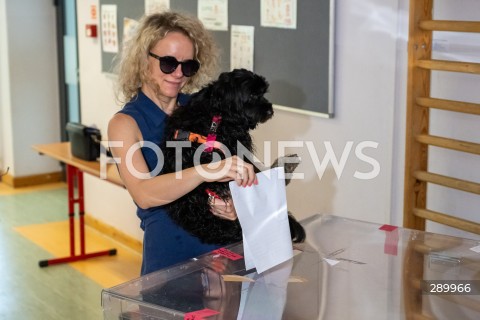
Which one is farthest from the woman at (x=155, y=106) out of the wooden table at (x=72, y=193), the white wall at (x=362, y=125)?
the wooden table at (x=72, y=193)

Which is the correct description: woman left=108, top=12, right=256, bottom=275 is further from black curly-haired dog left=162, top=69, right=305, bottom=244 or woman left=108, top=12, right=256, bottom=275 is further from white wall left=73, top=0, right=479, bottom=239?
white wall left=73, top=0, right=479, bottom=239

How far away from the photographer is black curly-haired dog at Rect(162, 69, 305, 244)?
6.64 feet

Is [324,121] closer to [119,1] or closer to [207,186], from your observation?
[207,186]

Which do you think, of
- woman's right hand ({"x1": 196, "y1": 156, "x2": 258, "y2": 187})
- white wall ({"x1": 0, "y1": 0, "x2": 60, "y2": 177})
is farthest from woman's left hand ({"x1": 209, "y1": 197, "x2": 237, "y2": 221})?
white wall ({"x1": 0, "y1": 0, "x2": 60, "y2": 177})

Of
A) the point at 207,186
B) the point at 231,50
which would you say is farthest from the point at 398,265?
the point at 231,50

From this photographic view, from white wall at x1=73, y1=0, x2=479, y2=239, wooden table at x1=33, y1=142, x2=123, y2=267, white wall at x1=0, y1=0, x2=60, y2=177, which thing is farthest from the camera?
white wall at x1=0, y1=0, x2=60, y2=177

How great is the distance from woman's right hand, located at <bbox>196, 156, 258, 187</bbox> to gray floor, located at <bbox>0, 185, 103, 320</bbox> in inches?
85.8

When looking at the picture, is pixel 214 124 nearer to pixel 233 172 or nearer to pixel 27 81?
pixel 233 172

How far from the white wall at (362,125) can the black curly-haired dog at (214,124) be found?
1.05m

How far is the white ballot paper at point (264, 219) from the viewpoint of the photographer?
1.86 m

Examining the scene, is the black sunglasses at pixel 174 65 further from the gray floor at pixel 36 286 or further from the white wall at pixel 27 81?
the white wall at pixel 27 81

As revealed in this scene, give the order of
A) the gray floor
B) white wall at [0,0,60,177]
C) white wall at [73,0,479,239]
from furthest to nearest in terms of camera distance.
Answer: white wall at [0,0,60,177] → the gray floor → white wall at [73,0,479,239]

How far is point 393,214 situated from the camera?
3.10 metres

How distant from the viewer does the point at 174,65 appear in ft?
7.00
